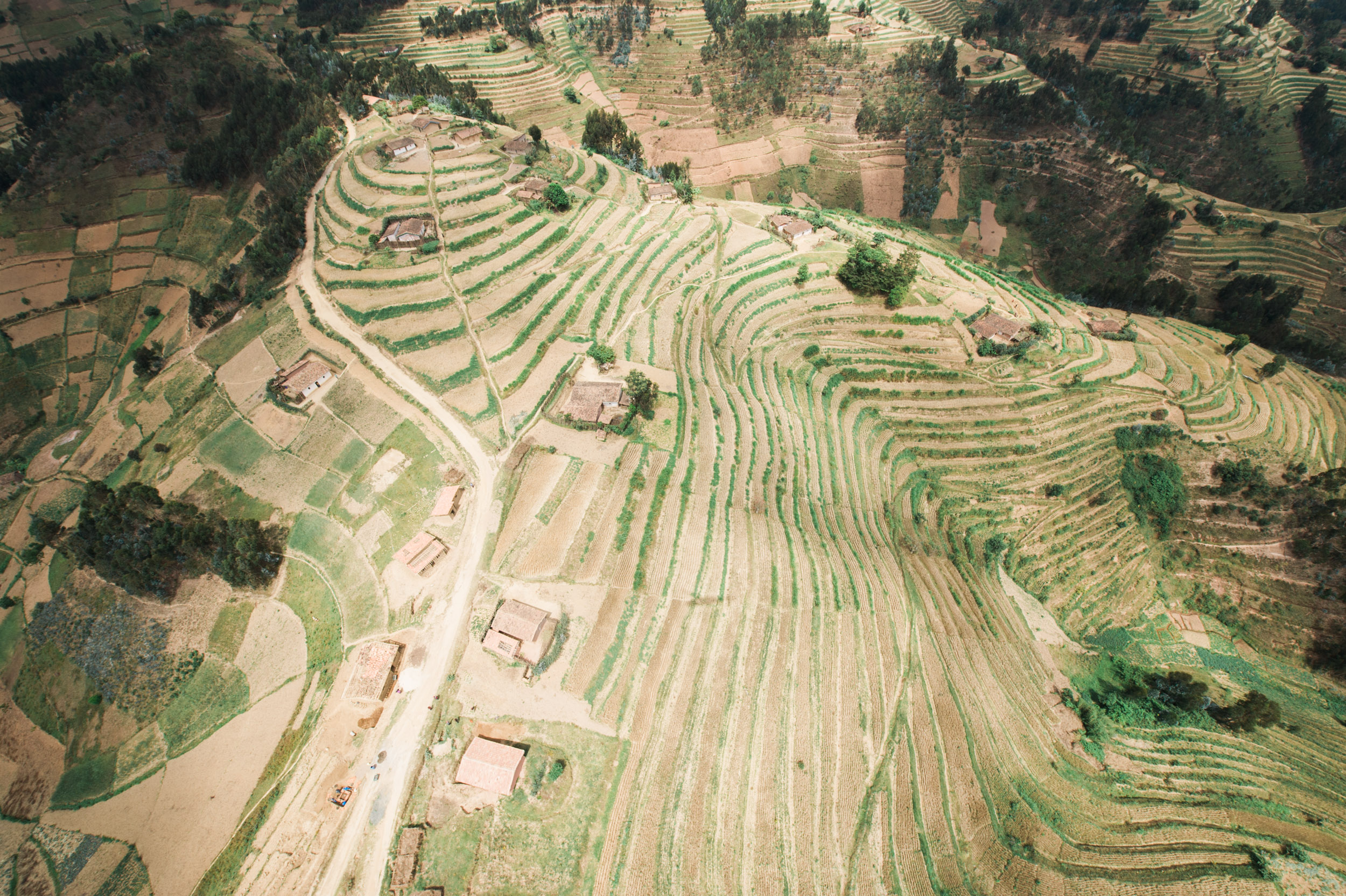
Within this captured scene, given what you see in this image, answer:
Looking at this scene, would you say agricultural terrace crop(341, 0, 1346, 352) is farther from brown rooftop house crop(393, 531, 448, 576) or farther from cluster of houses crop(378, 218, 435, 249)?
brown rooftop house crop(393, 531, 448, 576)

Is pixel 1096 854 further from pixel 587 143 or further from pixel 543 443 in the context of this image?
pixel 587 143

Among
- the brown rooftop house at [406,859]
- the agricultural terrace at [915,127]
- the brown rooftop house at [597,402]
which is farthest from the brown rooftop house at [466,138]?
the brown rooftop house at [406,859]

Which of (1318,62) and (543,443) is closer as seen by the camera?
(543,443)

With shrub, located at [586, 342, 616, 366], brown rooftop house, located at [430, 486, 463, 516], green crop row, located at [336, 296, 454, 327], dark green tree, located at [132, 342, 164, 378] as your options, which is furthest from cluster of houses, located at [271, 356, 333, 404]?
shrub, located at [586, 342, 616, 366]

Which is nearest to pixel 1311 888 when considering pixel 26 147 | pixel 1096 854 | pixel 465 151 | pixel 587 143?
pixel 1096 854

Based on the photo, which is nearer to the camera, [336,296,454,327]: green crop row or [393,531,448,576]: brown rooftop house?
[393,531,448,576]: brown rooftop house

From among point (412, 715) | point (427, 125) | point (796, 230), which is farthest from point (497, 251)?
point (412, 715)

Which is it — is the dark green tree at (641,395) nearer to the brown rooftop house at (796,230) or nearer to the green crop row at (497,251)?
the green crop row at (497,251)
